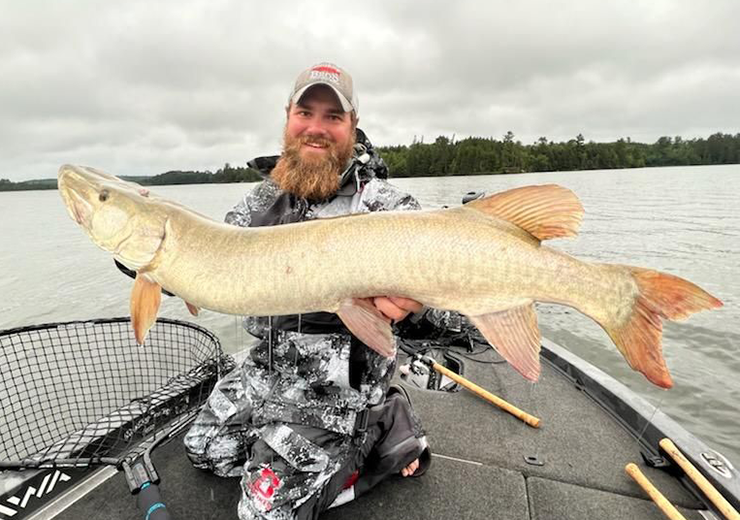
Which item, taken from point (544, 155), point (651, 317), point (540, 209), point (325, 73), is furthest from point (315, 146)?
point (544, 155)

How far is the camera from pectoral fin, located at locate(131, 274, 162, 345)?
1937mm

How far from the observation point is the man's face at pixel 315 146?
2.68m

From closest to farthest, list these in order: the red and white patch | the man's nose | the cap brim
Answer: the red and white patch, the cap brim, the man's nose

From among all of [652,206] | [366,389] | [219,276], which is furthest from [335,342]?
[652,206]

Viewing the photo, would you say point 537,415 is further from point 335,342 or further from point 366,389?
point 335,342

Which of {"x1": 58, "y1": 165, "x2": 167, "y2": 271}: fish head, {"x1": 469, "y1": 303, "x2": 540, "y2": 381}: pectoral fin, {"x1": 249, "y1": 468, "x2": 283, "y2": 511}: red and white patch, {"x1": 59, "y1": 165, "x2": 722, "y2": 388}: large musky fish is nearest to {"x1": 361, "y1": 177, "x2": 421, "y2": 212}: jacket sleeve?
{"x1": 59, "y1": 165, "x2": 722, "y2": 388}: large musky fish

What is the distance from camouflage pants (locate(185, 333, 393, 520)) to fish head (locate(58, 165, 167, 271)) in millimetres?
845

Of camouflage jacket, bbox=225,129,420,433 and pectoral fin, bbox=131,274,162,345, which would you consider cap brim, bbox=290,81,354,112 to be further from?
pectoral fin, bbox=131,274,162,345

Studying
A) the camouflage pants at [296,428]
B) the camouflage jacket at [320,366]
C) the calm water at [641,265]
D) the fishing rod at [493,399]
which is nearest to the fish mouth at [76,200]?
the calm water at [641,265]

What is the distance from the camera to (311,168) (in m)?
2.72

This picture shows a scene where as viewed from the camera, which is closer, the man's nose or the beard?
the beard

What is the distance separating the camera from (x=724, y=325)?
696 centimetres

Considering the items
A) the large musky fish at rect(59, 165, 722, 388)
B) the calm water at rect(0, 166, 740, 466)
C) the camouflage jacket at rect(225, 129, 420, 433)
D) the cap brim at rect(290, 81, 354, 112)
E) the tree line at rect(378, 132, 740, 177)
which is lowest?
the calm water at rect(0, 166, 740, 466)

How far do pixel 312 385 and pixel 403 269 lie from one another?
0.98 m
